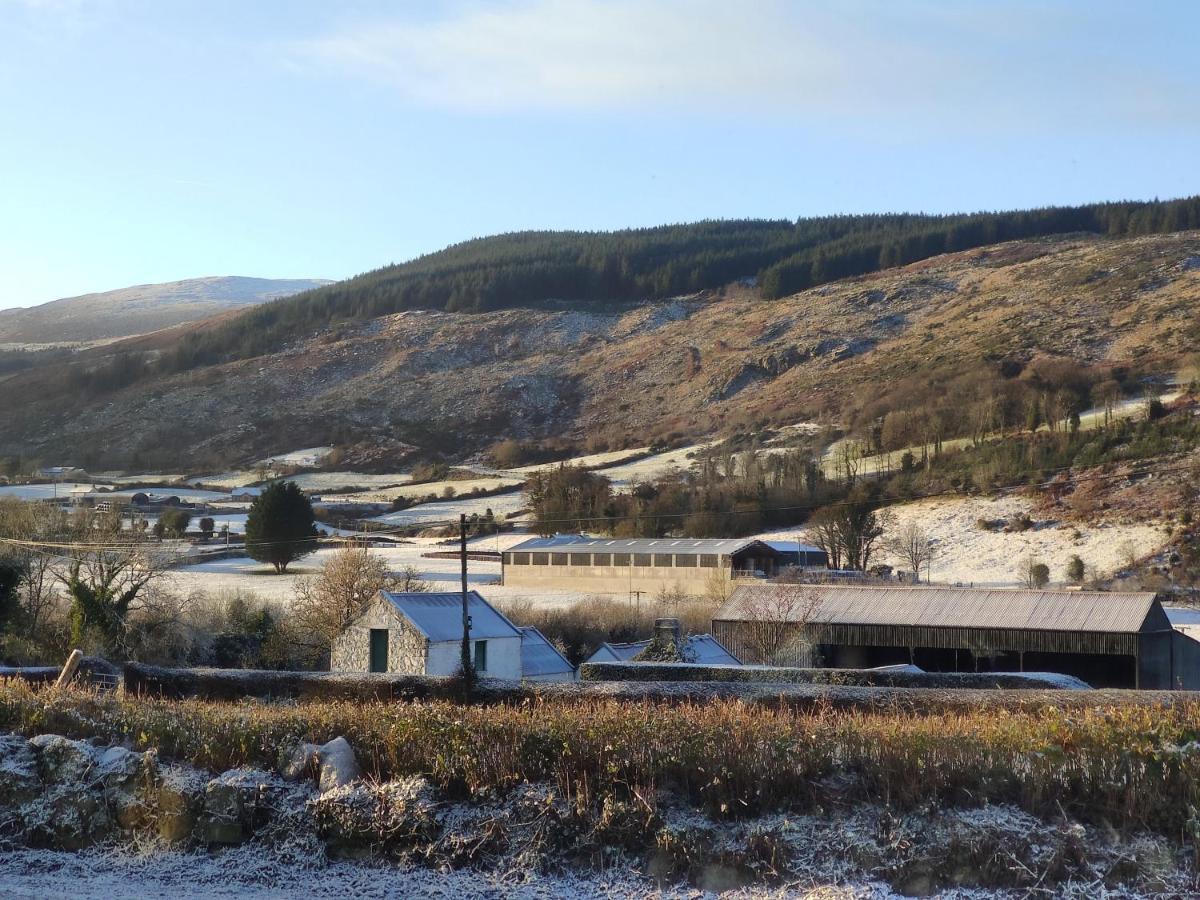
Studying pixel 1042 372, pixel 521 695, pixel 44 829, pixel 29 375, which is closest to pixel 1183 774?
pixel 521 695

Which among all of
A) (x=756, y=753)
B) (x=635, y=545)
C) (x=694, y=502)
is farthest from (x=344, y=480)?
(x=756, y=753)

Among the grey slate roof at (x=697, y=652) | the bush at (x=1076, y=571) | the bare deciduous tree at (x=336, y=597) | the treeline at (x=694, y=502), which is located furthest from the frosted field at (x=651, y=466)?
the grey slate roof at (x=697, y=652)

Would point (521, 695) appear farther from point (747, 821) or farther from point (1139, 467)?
point (1139, 467)

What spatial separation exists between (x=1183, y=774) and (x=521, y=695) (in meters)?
8.53

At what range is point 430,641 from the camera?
101ft

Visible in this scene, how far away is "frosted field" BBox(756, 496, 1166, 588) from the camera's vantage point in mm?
54281

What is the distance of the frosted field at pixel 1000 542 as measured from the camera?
2137 inches

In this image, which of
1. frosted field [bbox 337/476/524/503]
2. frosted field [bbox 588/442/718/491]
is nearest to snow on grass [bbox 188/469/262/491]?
frosted field [bbox 337/476/524/503]

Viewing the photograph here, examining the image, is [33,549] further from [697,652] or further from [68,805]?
[68,805]

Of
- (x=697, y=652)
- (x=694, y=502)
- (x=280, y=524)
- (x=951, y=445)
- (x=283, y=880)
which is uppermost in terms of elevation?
(x=951, y=445)

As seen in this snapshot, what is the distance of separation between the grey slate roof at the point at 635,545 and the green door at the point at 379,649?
25.5m

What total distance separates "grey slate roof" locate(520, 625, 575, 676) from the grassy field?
20515mm

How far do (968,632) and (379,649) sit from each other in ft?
52.7

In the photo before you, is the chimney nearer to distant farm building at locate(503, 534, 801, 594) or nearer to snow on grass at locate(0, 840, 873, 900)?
distant farm building at locate(503, 534, 801, 594)
